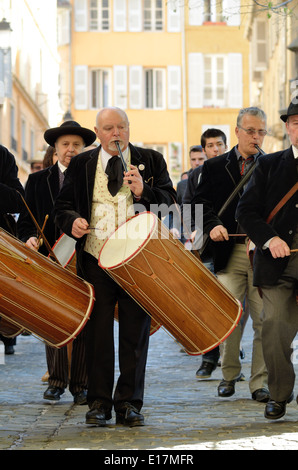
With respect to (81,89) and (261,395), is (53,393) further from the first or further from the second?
(81,89)

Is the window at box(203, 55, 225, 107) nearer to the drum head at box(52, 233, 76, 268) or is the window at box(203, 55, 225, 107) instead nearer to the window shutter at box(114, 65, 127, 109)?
the window shutter at box(114, 65, 127, 109)

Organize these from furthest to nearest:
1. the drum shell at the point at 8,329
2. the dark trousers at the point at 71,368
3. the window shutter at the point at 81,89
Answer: the window shutter at the point at 81,89 < the dark trousers at the point at 71,368 < the drum shell at the point at 8,329

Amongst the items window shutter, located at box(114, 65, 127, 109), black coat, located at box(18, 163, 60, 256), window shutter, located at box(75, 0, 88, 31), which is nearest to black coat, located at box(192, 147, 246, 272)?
black coat, located at box(18, 163, 60, 256)

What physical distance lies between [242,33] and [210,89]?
2.50 m

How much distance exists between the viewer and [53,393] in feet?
27.3

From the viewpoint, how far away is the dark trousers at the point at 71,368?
823 centimetres

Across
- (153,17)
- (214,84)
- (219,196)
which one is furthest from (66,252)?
(153,17)

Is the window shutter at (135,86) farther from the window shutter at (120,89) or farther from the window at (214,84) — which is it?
the window at (214,84)

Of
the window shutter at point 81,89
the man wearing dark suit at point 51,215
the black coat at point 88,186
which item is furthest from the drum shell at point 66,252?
the window shutter at point 81,89

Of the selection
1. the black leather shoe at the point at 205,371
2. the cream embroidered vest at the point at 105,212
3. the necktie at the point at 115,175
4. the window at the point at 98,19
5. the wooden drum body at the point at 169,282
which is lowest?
the black leather shoe at the point at 205,371

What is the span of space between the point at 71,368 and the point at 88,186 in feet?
5.38

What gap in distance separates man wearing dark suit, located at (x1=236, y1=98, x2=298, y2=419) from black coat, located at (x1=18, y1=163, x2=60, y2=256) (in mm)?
1894

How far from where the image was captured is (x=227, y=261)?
331 inches
